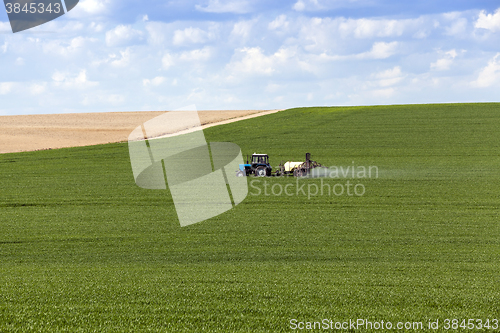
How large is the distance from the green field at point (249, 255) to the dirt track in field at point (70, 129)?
23592 mm

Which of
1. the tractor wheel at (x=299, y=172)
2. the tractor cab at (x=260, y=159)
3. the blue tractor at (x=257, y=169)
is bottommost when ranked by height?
the tractor wheel at (x=299, y=172)

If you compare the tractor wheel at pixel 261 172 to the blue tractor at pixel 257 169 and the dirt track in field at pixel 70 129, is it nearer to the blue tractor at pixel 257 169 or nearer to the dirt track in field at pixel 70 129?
the blue tractor at pixel 257 169

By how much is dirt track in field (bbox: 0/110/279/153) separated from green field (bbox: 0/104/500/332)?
77.4 ft

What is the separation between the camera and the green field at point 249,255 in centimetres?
801

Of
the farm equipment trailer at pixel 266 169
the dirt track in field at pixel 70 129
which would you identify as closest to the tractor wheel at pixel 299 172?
the farm equipment trailer at pixel 266 169

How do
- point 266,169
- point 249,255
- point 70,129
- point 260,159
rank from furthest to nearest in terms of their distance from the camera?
Result: point 70,129 → point 260,159 → point 266,169 → point 249,255

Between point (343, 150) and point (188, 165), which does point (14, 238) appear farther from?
point (343, 150)

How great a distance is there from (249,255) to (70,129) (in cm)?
6072

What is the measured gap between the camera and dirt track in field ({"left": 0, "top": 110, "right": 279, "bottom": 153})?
49866 millimetres

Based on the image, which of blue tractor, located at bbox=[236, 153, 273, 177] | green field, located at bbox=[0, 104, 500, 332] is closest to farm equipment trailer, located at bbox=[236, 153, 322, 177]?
blue tractor, located at bbox=[236, 153, 273, 177]

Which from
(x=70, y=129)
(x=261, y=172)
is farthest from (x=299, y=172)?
A: (x=70, y=129)

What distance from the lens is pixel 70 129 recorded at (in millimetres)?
66000

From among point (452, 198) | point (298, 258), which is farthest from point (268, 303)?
point (452, 198)

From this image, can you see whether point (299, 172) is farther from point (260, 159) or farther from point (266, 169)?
point (260, 159)
